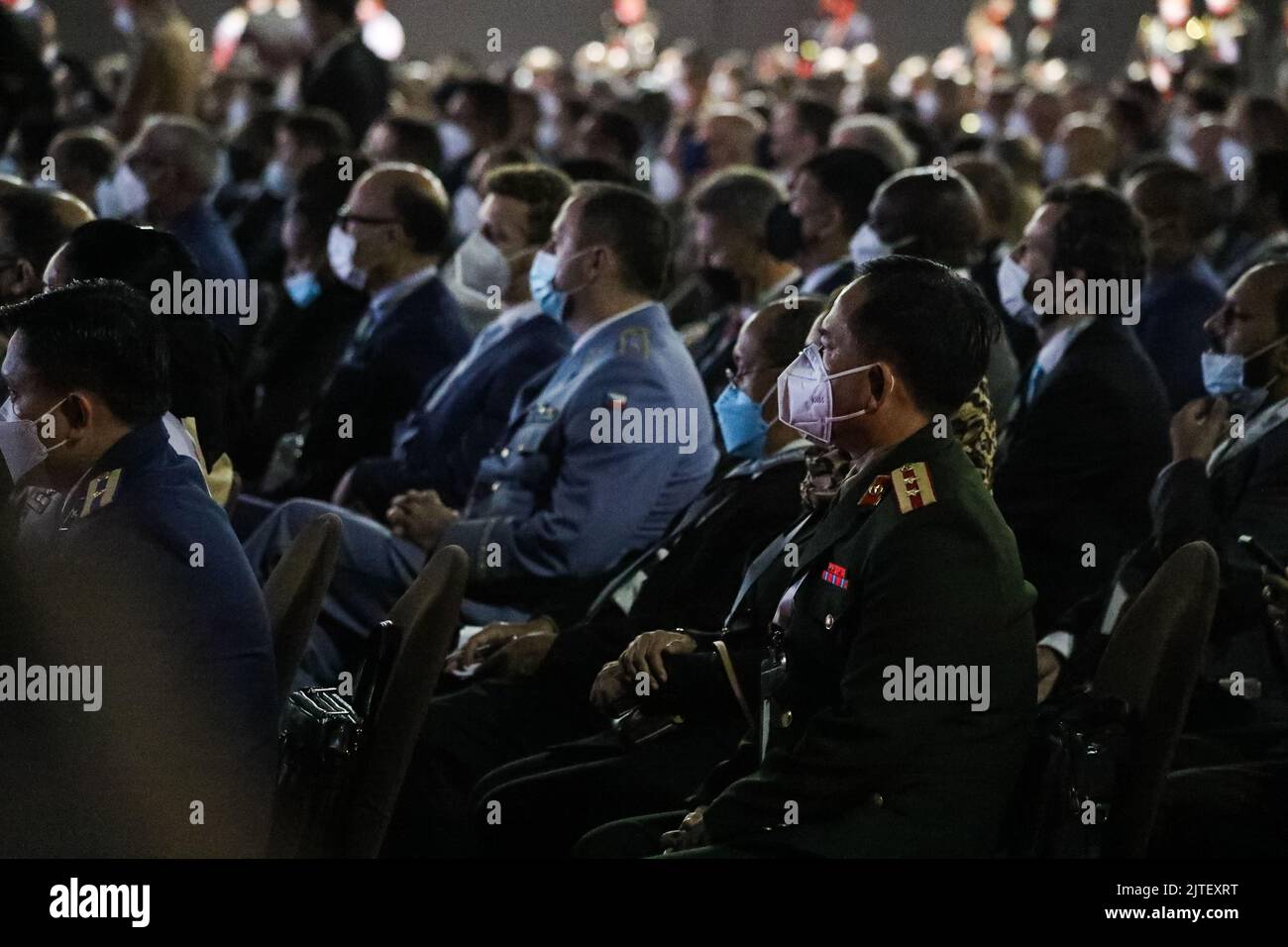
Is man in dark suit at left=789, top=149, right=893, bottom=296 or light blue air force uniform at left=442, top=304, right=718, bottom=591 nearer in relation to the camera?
light blue air force uniform at left=442, top=304, right=718, bottom=591

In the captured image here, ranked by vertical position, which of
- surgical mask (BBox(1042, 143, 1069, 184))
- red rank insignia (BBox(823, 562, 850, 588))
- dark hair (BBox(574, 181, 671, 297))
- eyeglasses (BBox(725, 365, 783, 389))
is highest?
surgical mask (BBox(1042, 143, 1069, 184))

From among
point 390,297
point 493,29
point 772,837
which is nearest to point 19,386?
point 772,837

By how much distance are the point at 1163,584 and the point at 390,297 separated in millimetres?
2549

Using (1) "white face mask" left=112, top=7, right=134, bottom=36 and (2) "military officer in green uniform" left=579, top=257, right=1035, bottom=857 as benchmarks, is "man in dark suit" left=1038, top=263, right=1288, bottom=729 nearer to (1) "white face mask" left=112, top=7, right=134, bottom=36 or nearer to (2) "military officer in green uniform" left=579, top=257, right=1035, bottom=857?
(2) "military officer in green uniform" left=579, top=257, right=1035, bottom=857

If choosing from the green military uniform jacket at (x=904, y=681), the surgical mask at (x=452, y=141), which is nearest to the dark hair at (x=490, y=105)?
the surgical mask at (x=452, y=141)

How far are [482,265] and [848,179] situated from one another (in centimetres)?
97

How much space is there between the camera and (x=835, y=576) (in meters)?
2.21

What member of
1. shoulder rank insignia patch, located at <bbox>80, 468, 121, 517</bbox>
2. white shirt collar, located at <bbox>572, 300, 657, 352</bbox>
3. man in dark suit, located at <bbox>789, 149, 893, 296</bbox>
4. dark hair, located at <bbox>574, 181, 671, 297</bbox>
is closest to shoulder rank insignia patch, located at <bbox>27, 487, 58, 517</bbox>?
shoulder rank insignia patch, located at <bbox>80, 468, 121, 517</bbox>

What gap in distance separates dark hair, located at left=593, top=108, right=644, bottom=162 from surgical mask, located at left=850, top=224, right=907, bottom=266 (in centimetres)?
268

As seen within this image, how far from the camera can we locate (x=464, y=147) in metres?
7.64

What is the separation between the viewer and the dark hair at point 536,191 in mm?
4422

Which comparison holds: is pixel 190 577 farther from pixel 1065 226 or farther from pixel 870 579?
pixel 1065 226

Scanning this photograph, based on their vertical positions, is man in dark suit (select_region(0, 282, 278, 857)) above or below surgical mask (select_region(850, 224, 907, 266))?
below

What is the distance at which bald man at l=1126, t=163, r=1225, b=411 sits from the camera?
459 centimetres
